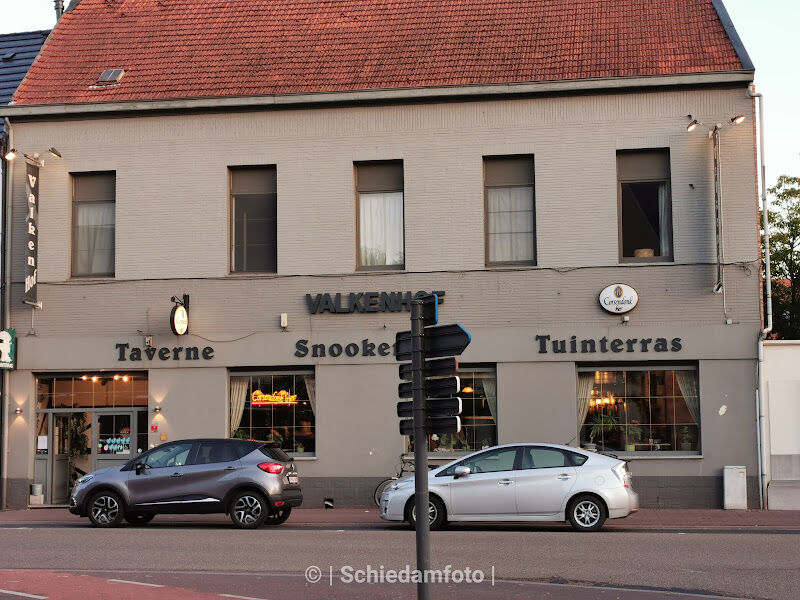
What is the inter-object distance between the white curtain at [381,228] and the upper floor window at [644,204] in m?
4.67

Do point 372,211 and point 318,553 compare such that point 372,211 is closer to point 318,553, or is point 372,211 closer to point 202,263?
point 202,263

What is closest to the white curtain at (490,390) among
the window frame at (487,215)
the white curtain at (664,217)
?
the window frame at (487,215)

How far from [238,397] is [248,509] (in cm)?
513

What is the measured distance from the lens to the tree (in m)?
37.4

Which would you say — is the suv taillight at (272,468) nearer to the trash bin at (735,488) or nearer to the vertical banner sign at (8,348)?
the vertical banner sign at (8,348)

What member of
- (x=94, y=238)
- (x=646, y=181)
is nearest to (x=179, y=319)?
(x=94, y=238)

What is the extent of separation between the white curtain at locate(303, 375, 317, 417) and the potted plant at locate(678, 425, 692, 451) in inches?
294

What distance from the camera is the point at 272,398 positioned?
889 inches

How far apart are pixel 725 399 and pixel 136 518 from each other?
11479 mm

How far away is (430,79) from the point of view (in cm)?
2261

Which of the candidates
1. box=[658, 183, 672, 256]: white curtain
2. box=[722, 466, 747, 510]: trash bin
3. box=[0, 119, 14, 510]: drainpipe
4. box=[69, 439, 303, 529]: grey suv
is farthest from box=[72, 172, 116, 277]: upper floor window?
box=[722, 466, 747, 510]: trash bin

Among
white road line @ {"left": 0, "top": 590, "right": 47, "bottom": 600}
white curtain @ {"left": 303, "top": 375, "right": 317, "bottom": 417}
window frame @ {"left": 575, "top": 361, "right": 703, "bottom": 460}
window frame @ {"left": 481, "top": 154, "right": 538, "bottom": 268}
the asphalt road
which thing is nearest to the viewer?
white road line @ {"left": 0, "top": 590, "right": 47, "bottom": 600}

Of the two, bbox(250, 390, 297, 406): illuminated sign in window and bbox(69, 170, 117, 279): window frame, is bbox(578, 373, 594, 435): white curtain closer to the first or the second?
bbox(250, 390, 297, 406): illuminated sign in window

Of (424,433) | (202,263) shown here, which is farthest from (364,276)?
(424,433)
